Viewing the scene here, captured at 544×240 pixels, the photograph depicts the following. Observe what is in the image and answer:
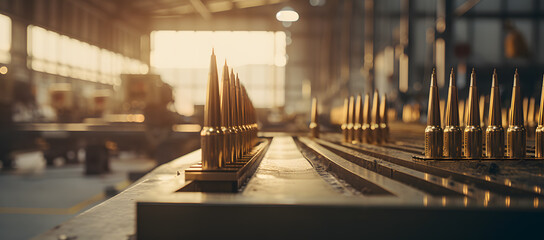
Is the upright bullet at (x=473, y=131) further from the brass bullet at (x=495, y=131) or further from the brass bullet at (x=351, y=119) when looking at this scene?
the brass bullet at (x=351, y=119)

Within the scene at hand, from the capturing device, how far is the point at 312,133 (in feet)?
11.5

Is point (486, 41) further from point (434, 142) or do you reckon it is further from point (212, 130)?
point (212, 130)

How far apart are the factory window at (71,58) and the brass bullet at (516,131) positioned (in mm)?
13710

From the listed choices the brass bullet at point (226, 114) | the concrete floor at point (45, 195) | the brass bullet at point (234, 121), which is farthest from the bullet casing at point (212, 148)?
the concrete floor at point (45, 195)

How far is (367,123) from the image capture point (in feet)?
8.86

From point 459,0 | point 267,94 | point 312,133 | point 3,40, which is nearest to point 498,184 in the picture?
point 312,133

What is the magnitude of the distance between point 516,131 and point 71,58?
62.9ft

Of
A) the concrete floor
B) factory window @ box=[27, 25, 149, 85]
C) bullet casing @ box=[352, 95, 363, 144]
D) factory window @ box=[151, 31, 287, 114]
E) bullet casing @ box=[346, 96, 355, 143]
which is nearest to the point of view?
bullet casing @ box=[352, 95, 363, 144]

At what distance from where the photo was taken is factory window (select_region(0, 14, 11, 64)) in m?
13.1

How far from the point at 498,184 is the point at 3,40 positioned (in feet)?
51.4

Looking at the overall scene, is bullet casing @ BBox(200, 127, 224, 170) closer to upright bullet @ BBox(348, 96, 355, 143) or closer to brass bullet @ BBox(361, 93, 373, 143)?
brass bullet @ BBox(361, 93, 373, 143)

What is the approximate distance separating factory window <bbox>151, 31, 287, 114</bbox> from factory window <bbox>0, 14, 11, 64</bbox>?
10.6m

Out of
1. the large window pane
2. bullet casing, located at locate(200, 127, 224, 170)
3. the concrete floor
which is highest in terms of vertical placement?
the large window pane

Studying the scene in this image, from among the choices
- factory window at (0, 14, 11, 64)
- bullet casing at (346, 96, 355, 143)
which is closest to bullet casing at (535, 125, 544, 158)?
bullet casing at (346, 96, 355, 143)
